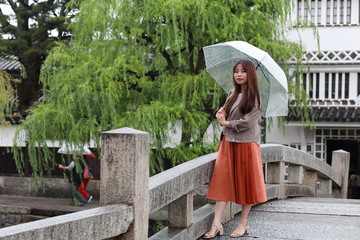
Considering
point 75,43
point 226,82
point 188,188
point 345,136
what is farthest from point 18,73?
point 188,188

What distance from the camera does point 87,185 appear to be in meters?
16.9

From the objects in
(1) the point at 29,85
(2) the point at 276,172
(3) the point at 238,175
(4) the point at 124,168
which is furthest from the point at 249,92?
(1) the point at 29,85

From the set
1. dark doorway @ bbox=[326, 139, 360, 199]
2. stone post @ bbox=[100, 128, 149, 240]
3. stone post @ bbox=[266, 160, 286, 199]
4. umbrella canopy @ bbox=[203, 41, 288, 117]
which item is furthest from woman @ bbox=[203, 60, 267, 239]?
dark doorway @ bbox=[326, 139, 360, 199]

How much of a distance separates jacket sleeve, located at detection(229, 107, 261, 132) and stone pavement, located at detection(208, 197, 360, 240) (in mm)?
904

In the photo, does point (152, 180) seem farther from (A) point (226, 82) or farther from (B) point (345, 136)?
(B) point (345, 136)

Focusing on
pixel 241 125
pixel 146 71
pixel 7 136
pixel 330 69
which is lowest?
pixel 7 136

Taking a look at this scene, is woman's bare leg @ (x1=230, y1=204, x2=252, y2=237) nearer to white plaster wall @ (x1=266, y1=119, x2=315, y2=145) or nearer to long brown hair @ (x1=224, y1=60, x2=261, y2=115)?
long brown hair @ (x1=224, y1=60, x2=261, y2=115)

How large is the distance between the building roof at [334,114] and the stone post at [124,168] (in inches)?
476

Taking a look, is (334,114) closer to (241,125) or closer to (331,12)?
(331,12)

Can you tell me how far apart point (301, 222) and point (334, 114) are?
10.2 metres

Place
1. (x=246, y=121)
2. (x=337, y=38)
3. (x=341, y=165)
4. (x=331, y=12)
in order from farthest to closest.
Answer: (x=331, y=12) < (x=337, y=38) < (x=341, y=165) < (x=246, y=121)

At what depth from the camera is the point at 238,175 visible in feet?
15.2

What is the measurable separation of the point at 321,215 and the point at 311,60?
983 cm

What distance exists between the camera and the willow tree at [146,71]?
9484 mm
